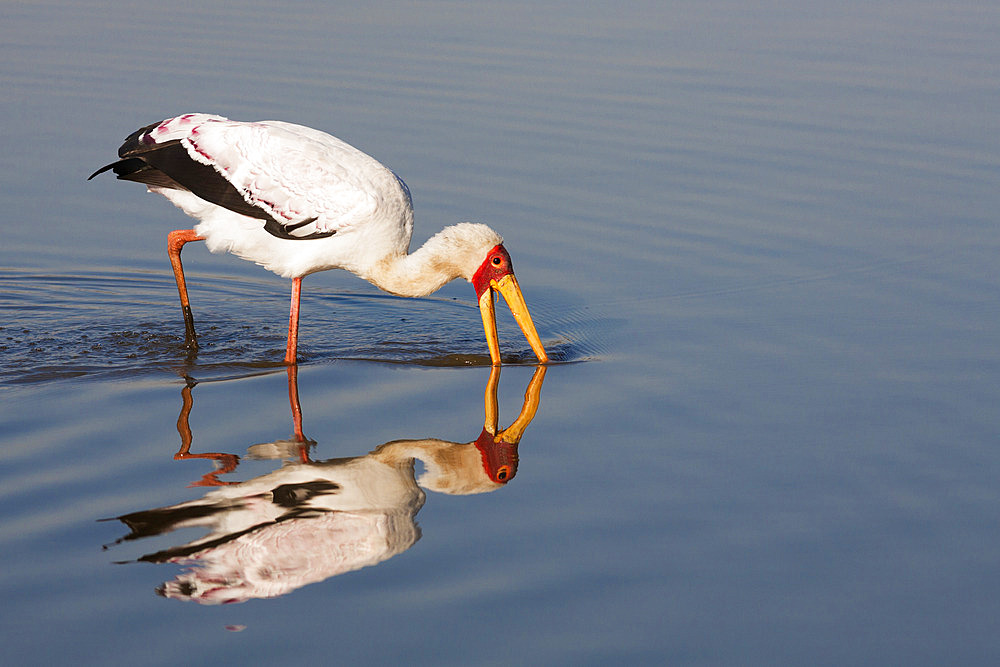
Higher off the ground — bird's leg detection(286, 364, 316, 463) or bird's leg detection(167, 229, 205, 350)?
bird's leg detection(167, 229, 205, 350)

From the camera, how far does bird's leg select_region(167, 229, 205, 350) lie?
328 inches

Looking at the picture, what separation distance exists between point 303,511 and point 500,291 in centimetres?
283

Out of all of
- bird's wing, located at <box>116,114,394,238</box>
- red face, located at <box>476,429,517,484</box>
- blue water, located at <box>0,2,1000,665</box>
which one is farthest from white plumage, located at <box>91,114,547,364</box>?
red face, located at <box>476,429,517,484</box>

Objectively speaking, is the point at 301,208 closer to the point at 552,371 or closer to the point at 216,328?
the point at 216,328

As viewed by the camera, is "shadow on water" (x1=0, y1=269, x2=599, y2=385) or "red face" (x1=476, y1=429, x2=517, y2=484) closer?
"red face" (x1=476, y1=429, x2=517, y2=484)

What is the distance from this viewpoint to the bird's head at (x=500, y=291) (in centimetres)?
813

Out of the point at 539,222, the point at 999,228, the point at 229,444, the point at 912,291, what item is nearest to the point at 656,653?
the point at 229,444

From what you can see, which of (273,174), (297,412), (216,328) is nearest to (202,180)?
(273,174)

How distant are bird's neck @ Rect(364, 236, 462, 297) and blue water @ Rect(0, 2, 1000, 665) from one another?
45 cm

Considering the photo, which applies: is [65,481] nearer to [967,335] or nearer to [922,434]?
[922,434]

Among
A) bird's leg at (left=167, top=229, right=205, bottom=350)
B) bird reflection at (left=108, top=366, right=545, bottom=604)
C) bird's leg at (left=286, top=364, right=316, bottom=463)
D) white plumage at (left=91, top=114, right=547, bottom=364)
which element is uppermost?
white plumage at (left=91, top=114, right=547, bottom=364)

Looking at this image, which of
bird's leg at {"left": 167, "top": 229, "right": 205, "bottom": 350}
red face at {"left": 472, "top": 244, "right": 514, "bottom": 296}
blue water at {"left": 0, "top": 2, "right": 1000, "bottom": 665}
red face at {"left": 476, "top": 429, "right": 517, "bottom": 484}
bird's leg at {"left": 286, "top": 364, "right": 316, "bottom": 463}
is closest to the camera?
blue water at {"left": 0, "top": 2, "right": 1000, "bottom": 665}

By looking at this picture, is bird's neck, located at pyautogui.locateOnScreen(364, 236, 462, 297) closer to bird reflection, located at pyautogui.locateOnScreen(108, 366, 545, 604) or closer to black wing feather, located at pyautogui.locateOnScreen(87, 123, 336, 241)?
black wing feather, located at pyautogui.locateOnScreen(87, 123, 336, 241)

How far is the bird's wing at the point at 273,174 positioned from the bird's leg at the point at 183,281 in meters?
0.67
